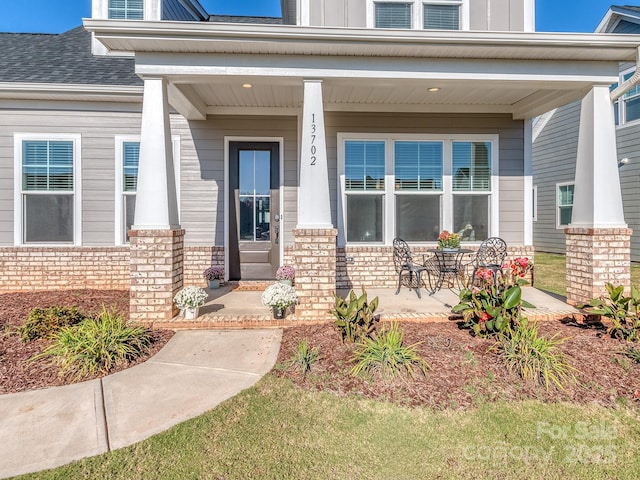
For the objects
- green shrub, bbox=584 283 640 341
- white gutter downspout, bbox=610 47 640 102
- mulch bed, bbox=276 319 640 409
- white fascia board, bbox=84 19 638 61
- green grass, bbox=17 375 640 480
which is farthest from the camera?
white gutter downspout, bbox=610 47 640 102

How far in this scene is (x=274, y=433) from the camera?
2.34 m

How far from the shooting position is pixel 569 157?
1117 cm

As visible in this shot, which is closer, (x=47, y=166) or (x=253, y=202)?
(x=47, y=166)

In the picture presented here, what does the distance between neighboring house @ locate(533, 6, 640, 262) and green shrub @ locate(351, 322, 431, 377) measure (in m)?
8.43

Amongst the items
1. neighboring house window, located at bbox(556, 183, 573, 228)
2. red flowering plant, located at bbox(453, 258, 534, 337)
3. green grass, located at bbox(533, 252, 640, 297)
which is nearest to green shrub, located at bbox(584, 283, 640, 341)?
red flowering plant, located at bbox(453, 258, 534, 337)

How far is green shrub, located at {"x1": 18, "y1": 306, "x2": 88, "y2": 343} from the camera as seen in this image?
3695 millimetres

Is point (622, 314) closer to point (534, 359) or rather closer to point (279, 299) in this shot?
point (534, 359)

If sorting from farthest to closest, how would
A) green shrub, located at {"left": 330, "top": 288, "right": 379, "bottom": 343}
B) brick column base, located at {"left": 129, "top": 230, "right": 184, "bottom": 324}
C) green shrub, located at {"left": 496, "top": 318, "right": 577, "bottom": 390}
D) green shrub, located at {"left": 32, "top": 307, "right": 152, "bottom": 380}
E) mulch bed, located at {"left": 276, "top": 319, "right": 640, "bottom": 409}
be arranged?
brick column base, located at {"left": 129, "top": 230, "right": 184, "bottom": 324}, green shrub, located at {"left": 330, "top": 288, "right": 379, "bottom": 343}, green shrub, located at {"left": 32, "top": 307, "right": 152, "bottom": 380}, green shrub, located at {"left": 496, "top": 318, "right": 577, "bottom": 390}, mulch bed, located at {"left": 276, "top": 319, "right": 640, "bottom": 409}

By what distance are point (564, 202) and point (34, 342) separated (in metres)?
13.6

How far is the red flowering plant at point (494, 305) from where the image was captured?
357cm

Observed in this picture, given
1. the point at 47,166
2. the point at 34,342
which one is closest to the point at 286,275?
the point at 34,342

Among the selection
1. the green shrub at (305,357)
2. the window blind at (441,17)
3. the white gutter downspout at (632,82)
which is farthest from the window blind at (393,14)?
the green shrub at (305,357)

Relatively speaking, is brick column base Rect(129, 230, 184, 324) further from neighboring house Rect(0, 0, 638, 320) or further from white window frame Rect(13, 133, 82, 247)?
white window frame Rect(13, 133, 82, 247)

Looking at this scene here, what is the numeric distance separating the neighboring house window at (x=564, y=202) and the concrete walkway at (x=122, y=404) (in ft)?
38.1
